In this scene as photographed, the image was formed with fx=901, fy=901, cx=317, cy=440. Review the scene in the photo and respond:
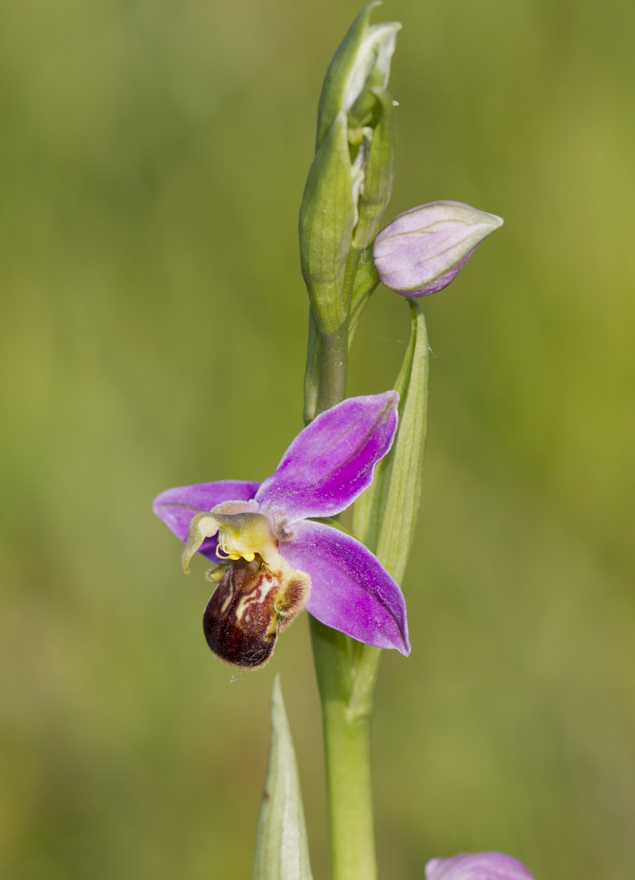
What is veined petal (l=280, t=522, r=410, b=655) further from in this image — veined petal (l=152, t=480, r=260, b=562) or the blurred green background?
the blurred green background

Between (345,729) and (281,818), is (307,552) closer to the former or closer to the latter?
(345,729)

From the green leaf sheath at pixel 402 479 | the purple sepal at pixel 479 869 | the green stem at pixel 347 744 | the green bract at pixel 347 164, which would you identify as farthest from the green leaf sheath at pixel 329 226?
the purple sepal at pixel 479 869

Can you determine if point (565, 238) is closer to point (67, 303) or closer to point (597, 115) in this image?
point (597, 115)

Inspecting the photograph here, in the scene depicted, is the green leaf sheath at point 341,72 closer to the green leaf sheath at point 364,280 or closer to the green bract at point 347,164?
the green bract at point 347,164

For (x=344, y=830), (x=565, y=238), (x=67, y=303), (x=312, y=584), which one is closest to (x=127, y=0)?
(x=67, y=303)

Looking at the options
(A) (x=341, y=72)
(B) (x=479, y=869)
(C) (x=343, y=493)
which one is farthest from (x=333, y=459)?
(B) (x=479, y=869)

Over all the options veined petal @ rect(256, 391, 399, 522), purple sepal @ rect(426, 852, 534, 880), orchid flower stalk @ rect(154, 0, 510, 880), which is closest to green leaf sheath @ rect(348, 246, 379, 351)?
orchid flower stalk @ rect(154, 0, 510, 880)
